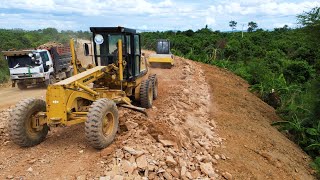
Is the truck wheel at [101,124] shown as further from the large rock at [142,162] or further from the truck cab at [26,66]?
the truck cab at [26,66]

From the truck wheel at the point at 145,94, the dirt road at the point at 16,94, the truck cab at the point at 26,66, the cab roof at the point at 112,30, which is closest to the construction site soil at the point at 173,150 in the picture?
the truck wheel at the point at 145,94

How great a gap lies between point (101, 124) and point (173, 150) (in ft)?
5.47

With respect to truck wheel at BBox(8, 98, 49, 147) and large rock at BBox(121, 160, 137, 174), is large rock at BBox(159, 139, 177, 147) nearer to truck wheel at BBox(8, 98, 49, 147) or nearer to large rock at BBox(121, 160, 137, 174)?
large rock at BBox(121, 160, 137, 174)

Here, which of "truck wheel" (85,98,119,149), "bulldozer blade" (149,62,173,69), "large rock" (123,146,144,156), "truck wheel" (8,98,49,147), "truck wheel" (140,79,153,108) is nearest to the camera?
"truck wheel" (85,98,119,149)

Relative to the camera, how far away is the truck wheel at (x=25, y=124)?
655 cm

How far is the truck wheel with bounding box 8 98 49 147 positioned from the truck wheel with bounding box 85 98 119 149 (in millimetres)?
1413

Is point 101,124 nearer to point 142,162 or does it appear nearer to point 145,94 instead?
point 142,162

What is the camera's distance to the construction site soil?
19.8ft

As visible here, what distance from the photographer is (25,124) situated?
671 cm

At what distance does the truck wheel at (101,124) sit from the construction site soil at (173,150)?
8.2 inches

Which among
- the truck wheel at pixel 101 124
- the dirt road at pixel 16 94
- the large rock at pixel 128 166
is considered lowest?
the dirt road at pixel 16 94

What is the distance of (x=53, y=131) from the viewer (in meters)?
8.00

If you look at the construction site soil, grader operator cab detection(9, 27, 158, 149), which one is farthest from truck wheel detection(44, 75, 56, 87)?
grader operator cab detection(9, 27, 158, 149)

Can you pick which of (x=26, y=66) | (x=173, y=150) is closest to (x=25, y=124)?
(x=173, y=150)
